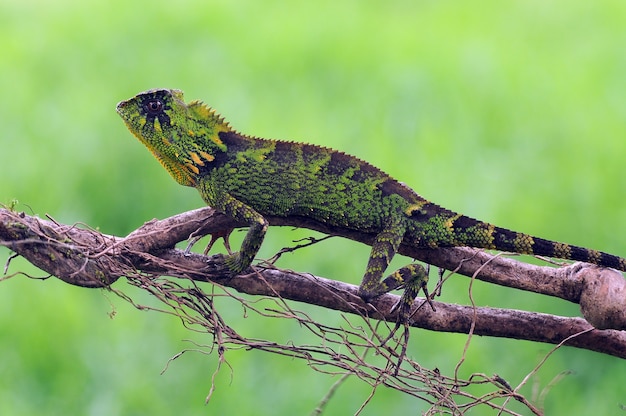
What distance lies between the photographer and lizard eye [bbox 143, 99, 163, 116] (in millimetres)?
2881

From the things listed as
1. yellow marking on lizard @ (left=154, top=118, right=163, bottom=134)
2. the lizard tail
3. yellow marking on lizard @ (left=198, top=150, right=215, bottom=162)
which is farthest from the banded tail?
yellow marking on lizard @ (left=154, top=118, right=163, bottom=134)

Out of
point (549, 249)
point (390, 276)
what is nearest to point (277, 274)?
point (390, 276)

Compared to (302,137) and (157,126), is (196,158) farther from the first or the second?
(302,137)

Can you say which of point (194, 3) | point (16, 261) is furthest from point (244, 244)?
point (194, 3)

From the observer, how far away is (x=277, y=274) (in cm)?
263

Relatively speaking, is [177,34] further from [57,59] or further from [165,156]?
[165,156]

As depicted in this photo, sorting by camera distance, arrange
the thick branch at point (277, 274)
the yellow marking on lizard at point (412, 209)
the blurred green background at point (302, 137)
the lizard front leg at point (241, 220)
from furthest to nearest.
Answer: the blurred green background at point (302, 137)
the yellow marking on lizard at point (412, 209)
the lizard front leg at point (241, 220)
the thick branch at point (277, 274)

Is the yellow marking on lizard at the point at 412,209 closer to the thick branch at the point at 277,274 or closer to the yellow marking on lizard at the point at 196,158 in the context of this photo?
the thick branch at the point at 277,274

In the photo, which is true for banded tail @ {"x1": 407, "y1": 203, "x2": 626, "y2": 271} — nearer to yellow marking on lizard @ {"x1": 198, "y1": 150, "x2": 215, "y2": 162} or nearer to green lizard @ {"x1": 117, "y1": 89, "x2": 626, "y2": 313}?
green lizard @ {"x1": 117, "y1": 89, "x2": 626, "y2": 313}

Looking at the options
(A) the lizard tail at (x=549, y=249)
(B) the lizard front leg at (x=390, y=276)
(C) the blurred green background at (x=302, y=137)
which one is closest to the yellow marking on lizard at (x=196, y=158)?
(B) the lizard front leg at (x=390, y=276)

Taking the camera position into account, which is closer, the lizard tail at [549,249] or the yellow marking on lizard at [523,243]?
the lizard tail at [549,249]

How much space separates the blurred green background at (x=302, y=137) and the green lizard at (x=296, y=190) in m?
1.48

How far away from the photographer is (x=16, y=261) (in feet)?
15.6

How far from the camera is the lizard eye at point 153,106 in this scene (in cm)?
288
